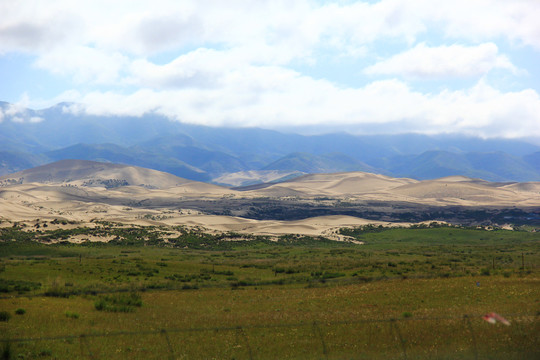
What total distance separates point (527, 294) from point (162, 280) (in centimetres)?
2347

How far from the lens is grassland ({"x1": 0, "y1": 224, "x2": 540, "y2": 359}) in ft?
51.4

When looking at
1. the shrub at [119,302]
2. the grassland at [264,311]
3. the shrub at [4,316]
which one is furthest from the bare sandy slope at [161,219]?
the shrub at [4,316]

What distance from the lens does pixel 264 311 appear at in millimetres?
23234

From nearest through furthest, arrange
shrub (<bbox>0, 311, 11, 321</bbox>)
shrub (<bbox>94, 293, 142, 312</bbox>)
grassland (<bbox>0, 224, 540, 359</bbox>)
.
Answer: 1. grassland (<bbox>0, 224, 540, 359</bbox>)
2. shrub (<bbox>0, 311, 11, 321</bbox>)
3. shrub (<bbox>94, 293, 142, 312</bbox>)

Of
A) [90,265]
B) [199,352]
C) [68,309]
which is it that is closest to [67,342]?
[199,352]

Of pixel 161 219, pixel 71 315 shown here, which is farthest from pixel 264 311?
pixel 161 219

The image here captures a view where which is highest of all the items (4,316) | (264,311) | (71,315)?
(4,316)

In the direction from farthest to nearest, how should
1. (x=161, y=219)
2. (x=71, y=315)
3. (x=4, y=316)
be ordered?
(x=161, y=219)
(x=71, y=315)
(x=4, y=316)

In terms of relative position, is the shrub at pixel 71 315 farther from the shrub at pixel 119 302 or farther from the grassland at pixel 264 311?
the shrub at pixel 119 302

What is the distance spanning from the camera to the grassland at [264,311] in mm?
15656

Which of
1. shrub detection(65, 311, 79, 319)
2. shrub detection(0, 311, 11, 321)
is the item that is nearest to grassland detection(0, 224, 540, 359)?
shrub detection(65, 311, 79, 319)

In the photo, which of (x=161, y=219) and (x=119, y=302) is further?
(x=161, y=219)

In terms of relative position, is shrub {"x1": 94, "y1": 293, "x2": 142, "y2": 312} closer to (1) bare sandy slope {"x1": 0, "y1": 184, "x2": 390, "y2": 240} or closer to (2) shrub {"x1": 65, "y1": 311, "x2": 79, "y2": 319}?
(2) shrub {"x1": 65, "y1": 311, "x2": 79, "y2": 319}

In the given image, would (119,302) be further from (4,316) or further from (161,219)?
(161,219)
